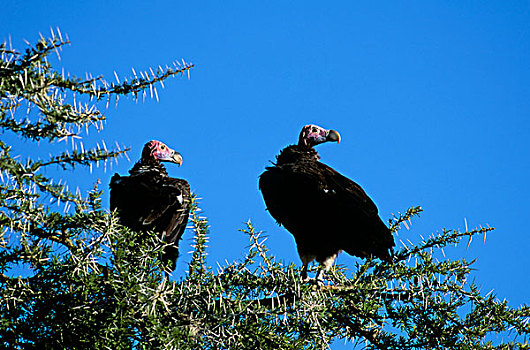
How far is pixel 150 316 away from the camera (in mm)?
2316

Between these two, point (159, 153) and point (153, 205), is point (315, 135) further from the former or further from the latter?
point (153, 205)

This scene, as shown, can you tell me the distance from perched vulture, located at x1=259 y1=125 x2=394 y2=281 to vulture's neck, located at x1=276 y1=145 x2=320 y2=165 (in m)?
0.14

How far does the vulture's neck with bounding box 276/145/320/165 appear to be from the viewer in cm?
588

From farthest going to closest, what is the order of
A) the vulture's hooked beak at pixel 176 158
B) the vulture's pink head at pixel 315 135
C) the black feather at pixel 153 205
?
the vulture's hooked beak at pixel 176 158
the vulture's pink head at pixel 315 135
the black feather at pixel 153 205

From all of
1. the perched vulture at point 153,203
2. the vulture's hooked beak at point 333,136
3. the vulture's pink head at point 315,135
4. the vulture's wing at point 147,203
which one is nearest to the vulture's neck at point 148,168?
the perched vulture at point 153,203

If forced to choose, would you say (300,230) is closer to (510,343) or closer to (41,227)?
(510,343)

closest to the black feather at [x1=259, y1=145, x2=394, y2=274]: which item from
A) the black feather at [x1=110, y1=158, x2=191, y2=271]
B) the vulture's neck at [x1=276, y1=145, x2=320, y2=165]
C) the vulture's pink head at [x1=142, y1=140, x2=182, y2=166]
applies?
the vulture's neck at [x1=276, y1=145, x2=320, y2=165]

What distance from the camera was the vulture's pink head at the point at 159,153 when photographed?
21.5ft

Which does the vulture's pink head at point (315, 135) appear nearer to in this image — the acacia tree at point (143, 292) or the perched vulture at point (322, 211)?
the perched vulture at point (322, 211)

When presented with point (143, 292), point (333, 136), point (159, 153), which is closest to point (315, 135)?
point (333, 136)

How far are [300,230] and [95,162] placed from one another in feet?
11.0

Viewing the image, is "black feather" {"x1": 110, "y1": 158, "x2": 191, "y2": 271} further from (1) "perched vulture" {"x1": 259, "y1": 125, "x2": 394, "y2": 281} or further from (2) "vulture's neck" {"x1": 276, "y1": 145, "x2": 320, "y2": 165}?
(2) "vulture's neck" {"x1": 276, "y1": 145, "x2": 320, "y2": 165}

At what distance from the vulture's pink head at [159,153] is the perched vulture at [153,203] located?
2.94ft

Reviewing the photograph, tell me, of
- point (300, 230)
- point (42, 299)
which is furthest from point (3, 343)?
point (300, 230)
